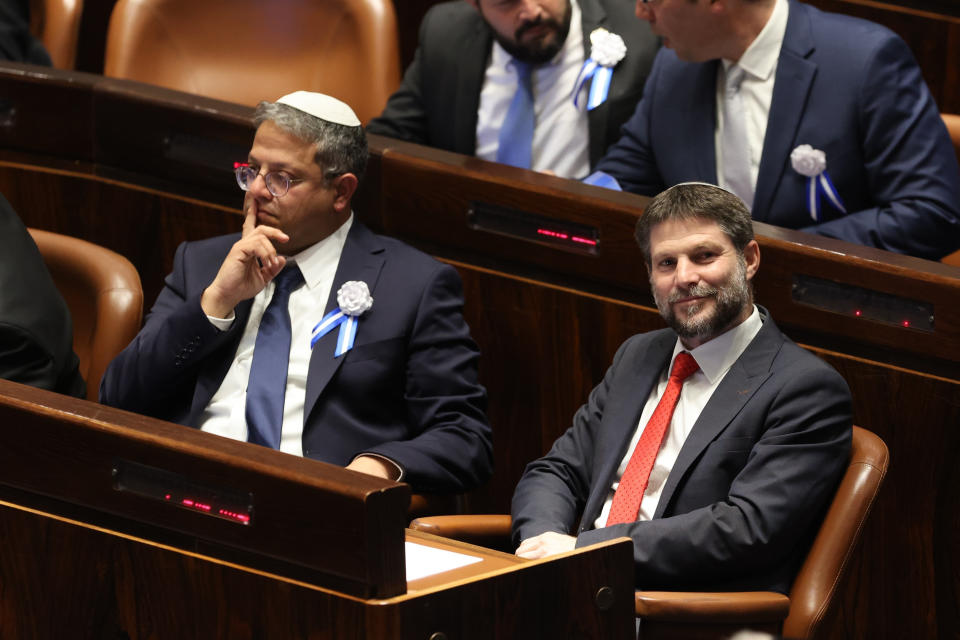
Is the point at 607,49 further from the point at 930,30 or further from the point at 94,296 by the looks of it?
the point at 94,296

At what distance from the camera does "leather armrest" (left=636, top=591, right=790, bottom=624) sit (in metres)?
1.16

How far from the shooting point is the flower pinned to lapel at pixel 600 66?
1.89 m

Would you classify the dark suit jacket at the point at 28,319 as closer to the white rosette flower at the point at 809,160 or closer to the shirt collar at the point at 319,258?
the shirt collar at the point at 319,258

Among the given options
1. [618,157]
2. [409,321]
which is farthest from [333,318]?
[618,157]

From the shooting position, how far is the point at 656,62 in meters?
1.80

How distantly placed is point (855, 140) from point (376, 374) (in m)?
0.61

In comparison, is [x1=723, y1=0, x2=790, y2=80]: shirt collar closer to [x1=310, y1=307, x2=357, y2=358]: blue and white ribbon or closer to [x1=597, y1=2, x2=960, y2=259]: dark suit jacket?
[x1=597, y1=2, x2=960, y2=259]: dark suit jacket

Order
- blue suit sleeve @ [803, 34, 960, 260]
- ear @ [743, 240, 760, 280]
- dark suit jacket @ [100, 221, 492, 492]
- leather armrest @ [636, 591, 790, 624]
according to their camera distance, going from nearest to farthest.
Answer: leather armrest @ [636, 591, 790, 624]
ear @ [743, 240, 760, 280]
dark suit jacket @ [100, 221, 492, 492]
blue suit sleeve @ [803, 34, 960, 260]

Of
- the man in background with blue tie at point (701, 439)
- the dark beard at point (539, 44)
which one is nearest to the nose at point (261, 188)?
the man in background with blue tie at point (701, 439)

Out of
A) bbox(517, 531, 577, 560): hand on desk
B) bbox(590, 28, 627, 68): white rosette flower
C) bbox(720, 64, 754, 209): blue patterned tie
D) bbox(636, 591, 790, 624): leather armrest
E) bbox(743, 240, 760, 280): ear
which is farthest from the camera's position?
bbox(590, 28, 627, 68): white rosette flower

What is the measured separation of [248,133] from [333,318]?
1.19 feet

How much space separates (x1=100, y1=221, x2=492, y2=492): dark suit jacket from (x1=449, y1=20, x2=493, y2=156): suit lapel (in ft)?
1.48

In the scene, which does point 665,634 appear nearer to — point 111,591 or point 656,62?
point 111,591

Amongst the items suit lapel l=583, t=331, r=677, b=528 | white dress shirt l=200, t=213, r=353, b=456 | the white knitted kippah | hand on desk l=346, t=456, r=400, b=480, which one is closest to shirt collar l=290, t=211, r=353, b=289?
white dress shirt l=200, t=213, r=353, b=456
